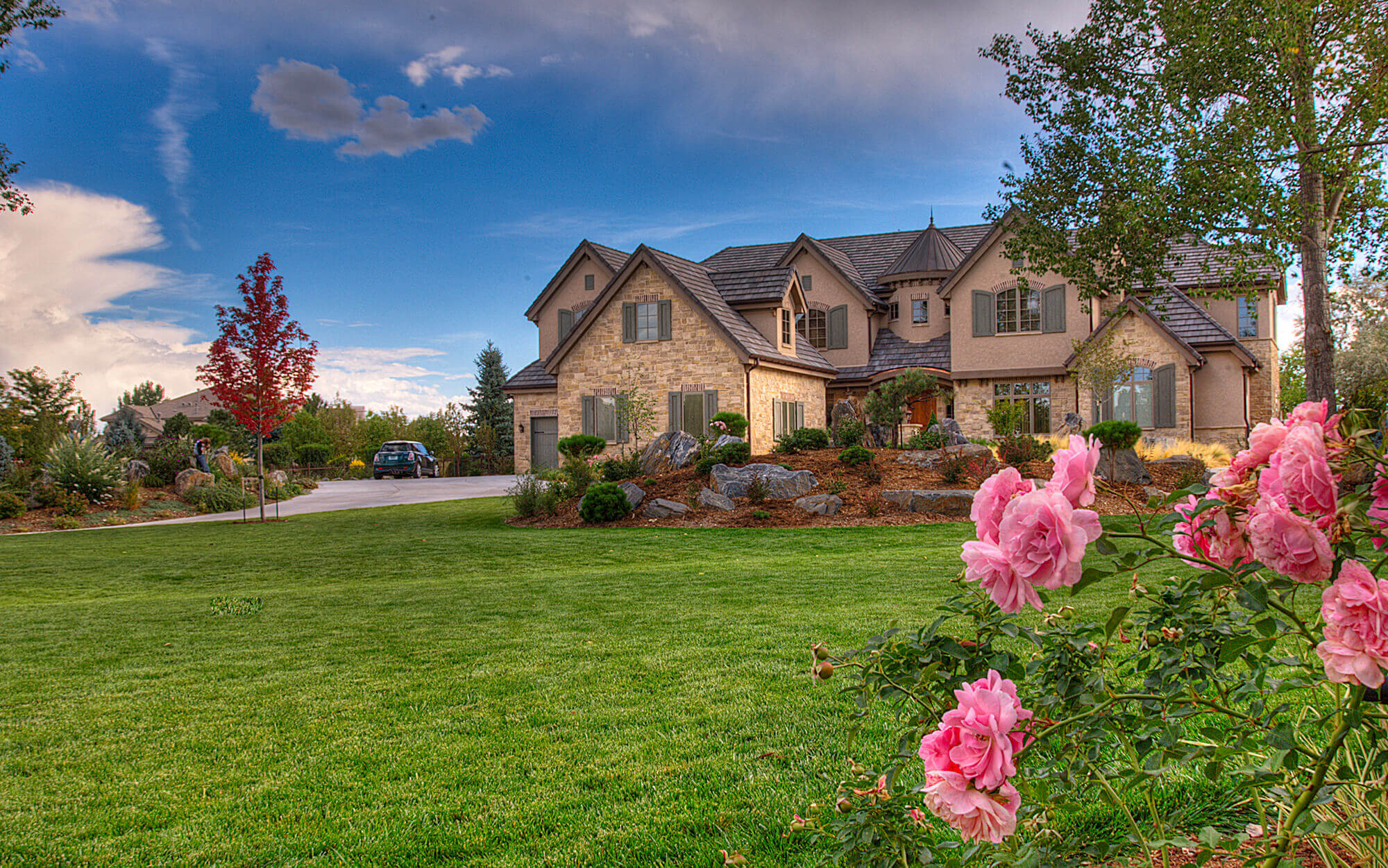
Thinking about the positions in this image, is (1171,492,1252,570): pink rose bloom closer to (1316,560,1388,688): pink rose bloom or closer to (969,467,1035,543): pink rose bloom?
(1316,560,1388,688): pink rose bloom

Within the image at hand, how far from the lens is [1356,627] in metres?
1.27

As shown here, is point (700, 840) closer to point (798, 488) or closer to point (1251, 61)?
point (798, 488)

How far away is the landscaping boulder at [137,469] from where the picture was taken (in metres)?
22.2

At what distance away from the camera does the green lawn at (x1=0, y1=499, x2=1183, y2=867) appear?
2988 millimetres

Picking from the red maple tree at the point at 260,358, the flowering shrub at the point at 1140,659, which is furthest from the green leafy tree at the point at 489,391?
the flowering shrub at the point at 1140,659

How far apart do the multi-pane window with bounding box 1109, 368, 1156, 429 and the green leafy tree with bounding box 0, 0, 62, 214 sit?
2569 cm

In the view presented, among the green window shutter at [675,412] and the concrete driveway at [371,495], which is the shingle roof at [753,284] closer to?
the green window shutter at [675,412]

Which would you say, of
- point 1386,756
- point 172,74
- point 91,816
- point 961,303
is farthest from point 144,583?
point 961,303

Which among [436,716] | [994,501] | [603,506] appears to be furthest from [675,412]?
[994,501]

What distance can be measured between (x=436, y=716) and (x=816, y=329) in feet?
81.1

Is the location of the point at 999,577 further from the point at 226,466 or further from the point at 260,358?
the point at 226,466

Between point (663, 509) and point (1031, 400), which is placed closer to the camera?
point (663, 509)

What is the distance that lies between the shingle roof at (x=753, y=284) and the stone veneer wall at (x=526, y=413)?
7.43 m

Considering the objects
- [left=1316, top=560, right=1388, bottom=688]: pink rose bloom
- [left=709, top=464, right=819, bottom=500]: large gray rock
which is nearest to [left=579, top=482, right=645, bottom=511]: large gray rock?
[left=709, top=464, right=819, bottom=500]: large gray rock
